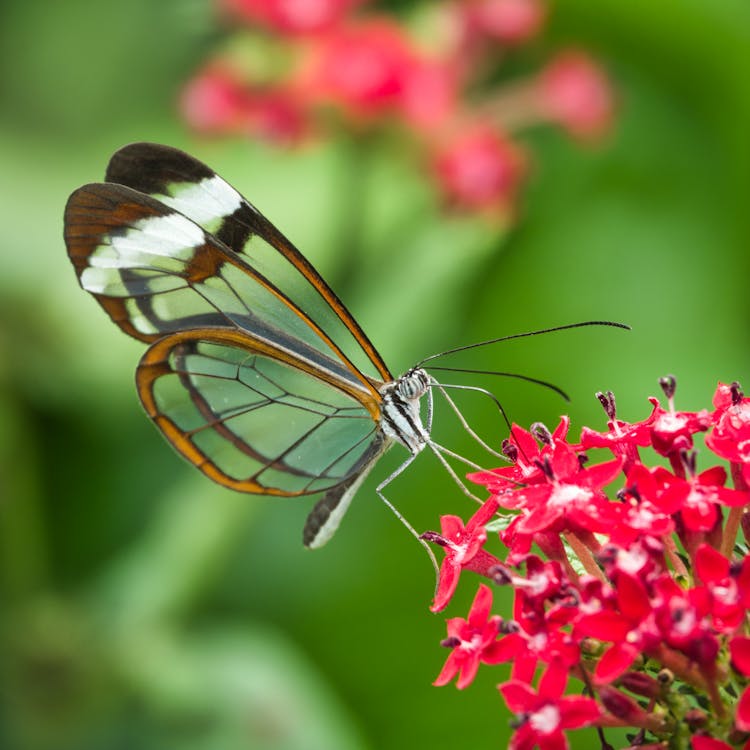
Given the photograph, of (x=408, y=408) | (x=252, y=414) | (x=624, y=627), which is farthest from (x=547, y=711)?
(x=252, y=414)

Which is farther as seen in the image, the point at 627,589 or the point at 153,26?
the point at 153,26

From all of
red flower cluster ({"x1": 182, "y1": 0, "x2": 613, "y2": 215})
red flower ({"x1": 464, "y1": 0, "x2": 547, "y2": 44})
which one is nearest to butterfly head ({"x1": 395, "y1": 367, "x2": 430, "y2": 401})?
red flower cluster ({"x1": 182, "y1": 0, "x2": 613, "y2": 215})

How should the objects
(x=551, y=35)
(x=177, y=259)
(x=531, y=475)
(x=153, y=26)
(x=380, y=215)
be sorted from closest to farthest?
(x=531, y=475) < (x=177, y=259) < (x=380, y=215) < (x=551, y=35) < (x=153, y=26)

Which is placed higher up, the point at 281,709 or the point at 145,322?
the point at 145,322

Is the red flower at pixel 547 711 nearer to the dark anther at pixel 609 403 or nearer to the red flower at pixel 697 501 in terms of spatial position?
the red flower at pixel 697 501

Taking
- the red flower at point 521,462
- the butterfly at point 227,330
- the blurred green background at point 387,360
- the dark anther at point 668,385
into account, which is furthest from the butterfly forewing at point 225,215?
the blurred green background at point 387,360

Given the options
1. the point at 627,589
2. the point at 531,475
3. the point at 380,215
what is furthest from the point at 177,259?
the point at 380,215

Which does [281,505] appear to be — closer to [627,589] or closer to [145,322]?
[145,322]

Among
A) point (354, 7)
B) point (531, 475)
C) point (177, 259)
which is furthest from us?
point (354, 7)
